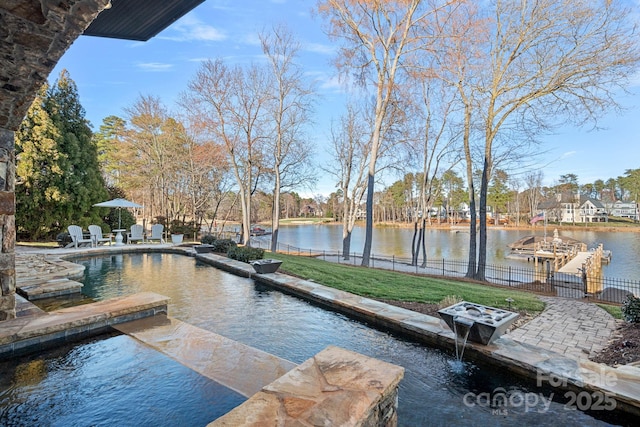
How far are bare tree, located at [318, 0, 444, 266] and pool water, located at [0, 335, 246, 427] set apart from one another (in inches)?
387

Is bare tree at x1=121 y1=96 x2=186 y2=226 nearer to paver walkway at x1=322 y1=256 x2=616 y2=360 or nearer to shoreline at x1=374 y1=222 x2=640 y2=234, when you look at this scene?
paver walkway at x1=322 y1=256 x2=616 y2=360

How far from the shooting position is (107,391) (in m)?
2.66

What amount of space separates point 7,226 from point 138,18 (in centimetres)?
301

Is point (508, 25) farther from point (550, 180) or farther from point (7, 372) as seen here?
point (550, 180)

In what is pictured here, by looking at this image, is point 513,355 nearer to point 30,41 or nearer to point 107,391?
point 107,391

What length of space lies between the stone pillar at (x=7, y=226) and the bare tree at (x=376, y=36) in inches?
391

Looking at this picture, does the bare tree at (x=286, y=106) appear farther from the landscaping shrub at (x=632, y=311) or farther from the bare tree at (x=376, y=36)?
the landscaping shrub at (x=632, y=311)

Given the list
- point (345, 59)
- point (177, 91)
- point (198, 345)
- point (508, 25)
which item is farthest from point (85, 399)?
point (177, 91)

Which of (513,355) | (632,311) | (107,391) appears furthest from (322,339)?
(632,311)

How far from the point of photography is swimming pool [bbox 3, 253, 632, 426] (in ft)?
8.44

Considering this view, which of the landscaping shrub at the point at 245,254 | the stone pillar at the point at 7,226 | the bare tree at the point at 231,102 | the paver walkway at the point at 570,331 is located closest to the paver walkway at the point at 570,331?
the paver walkway at the point at 570,331

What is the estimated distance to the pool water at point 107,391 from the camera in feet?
7.64

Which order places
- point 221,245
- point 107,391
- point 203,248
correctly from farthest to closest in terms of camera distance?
point 221,245 → point 203,248 → point 107,391

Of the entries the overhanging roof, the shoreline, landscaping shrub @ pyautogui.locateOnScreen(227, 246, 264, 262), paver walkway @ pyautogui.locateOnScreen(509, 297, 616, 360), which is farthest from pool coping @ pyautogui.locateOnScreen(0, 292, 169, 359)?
the shoreline
